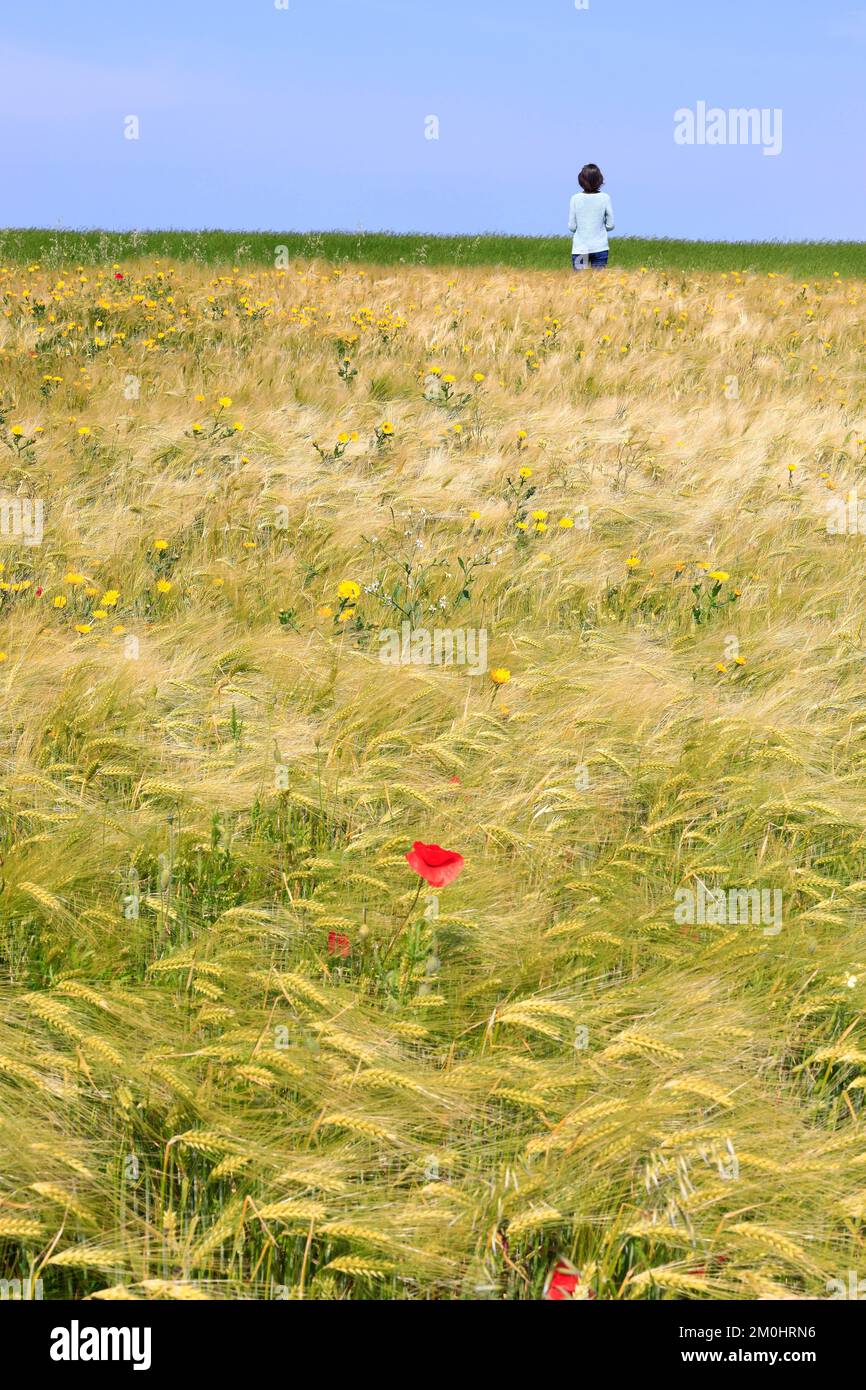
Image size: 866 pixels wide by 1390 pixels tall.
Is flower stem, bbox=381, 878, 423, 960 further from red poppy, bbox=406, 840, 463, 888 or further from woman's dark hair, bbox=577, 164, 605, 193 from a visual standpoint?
woman's dark hair, bbox=577, 164, 605, 193

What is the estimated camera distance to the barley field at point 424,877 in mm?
1923

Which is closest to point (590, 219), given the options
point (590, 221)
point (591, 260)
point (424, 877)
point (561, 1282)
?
point (590, 221)

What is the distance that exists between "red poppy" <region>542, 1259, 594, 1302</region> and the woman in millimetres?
18412

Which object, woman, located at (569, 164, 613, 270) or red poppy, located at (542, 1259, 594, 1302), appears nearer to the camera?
red poppy, located at (542, 1259, 594, 1302)

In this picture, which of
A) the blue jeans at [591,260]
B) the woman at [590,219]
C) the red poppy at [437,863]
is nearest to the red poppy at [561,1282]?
the red poppy at [437,863]

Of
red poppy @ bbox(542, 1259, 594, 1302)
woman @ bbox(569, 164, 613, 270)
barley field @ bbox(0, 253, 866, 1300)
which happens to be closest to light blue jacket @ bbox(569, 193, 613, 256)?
woman @ bbox(569, 164, 613, 270)

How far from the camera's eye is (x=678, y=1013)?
2357mm

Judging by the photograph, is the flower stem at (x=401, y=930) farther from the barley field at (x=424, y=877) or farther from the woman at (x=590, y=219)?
the woman at (x=590, y=219)

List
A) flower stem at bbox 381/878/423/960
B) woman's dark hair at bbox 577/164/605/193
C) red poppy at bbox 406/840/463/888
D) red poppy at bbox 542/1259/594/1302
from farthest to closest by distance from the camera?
woman's dark hair at bbox 577/164/605/193 → flower stem at bbox 381/878/423/960 → red poppy at bbox 406/840/463/888 → red poppy at bbox 542/1259/594/1302

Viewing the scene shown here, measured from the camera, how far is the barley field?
1.92 metres

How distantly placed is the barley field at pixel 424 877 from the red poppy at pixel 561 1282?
0.09ft

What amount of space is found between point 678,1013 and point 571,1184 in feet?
1.71
